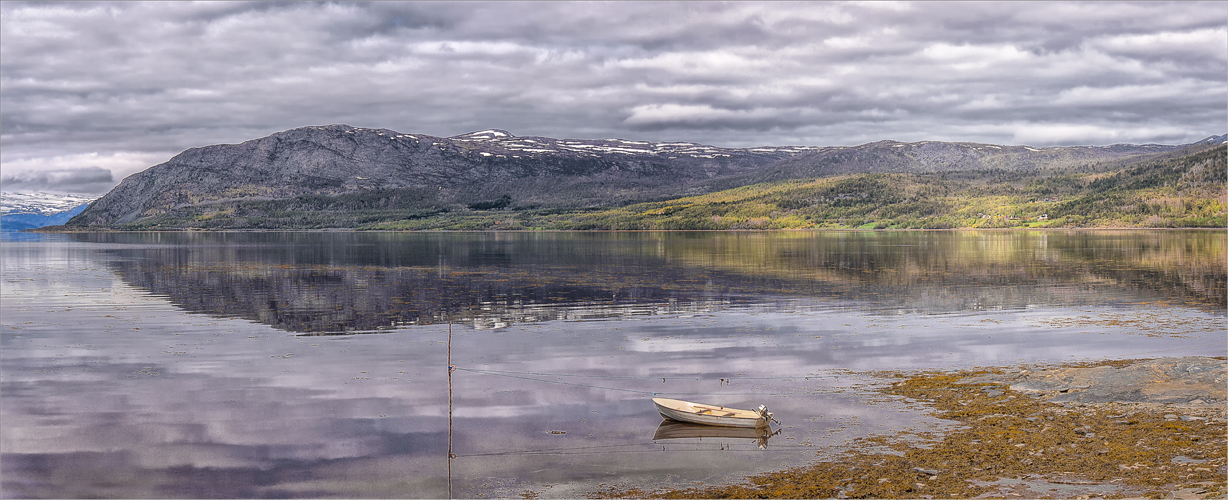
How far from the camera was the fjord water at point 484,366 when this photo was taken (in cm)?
2105

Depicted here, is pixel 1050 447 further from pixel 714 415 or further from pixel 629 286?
pixel 629 286

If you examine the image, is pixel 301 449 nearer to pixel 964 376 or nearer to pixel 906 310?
pixel 964 376

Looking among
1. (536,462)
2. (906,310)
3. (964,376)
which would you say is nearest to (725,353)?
(964,376)

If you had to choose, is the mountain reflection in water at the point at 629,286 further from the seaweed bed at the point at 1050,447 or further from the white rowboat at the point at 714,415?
the seaweed bed at the point at 1050,447

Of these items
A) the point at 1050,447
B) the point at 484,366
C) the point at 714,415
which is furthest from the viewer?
Result: the point at 484,366

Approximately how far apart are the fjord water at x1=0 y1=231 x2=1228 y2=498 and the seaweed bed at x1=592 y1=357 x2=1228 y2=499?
122 centimetres

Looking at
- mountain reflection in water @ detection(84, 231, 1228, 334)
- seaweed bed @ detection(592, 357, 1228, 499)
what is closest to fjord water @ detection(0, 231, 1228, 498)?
mountain reflection in water @ detection(84, 231, 1228, 334)

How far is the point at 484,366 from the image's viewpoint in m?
34.0

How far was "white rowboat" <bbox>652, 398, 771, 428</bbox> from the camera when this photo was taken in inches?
915

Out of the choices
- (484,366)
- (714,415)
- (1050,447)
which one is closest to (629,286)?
(484,366)

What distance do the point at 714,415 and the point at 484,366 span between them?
12.7 m

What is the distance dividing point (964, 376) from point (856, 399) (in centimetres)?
524

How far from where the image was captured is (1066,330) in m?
42.5

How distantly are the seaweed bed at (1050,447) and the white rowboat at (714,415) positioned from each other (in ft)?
8.44
